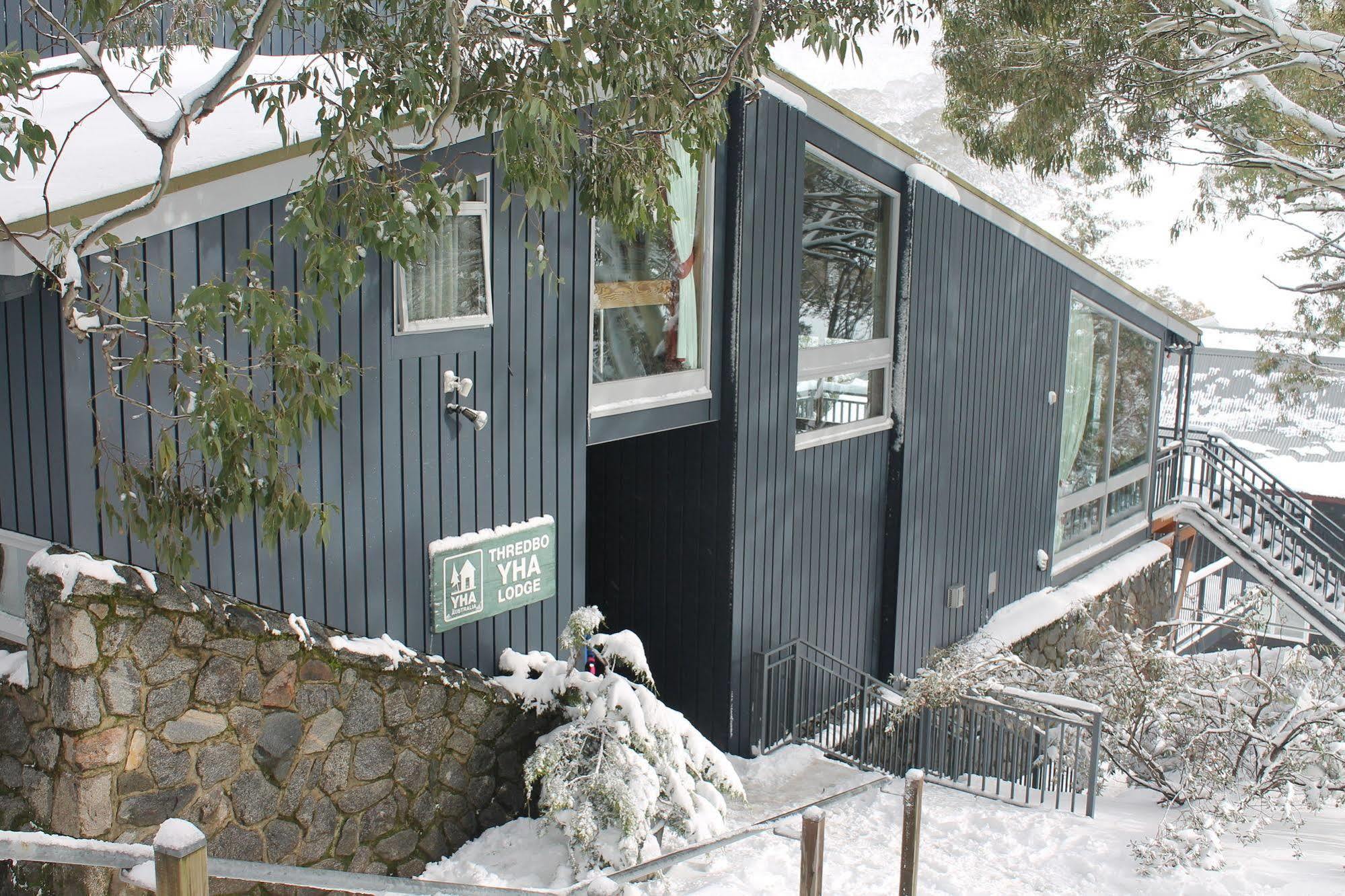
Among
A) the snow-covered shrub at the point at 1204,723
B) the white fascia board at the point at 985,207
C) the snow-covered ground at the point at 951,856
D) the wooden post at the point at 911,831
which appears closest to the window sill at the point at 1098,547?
the white fascia board at the point at 985,207

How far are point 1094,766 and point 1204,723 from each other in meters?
1.30

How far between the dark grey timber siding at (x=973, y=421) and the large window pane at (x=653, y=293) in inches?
111

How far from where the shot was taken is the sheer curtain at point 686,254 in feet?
26.2

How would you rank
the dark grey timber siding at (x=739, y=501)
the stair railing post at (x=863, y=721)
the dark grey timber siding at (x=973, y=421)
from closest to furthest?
the dark grey timber siding at (x=739, y=501) < the stair railing post at (x=863, y=721) < the dark grey timber siding at (x=973, y=421)

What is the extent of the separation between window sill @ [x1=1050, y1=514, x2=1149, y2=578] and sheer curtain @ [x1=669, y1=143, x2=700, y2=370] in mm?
7338

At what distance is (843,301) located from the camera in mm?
9812

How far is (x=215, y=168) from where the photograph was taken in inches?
201

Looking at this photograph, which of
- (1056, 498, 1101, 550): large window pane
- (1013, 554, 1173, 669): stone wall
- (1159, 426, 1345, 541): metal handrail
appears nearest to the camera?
(1013, 554, 1173, 669): stone wall

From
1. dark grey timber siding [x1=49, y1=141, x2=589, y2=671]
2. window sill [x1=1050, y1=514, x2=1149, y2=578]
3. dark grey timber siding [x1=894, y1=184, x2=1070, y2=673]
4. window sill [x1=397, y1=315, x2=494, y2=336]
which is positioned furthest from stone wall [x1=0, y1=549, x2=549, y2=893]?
window sill [x1=1050, y1=514, x2=1149, y2=578]

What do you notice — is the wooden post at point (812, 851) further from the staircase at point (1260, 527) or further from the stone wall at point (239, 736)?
the staircase at point (1260, 527)

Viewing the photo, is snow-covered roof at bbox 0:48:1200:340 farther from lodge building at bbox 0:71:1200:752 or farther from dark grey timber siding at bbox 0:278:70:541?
dark grey timber siding at bbox 0:278:70:541

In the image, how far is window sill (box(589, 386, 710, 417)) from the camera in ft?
25.0

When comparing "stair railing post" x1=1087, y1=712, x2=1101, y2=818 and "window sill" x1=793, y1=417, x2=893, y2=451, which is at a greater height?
"window sill" x1=793, y1=417, x2=893, y2=451

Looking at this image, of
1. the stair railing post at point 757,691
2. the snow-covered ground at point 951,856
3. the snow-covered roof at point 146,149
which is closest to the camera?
the snow-covered roof at point 146,149
